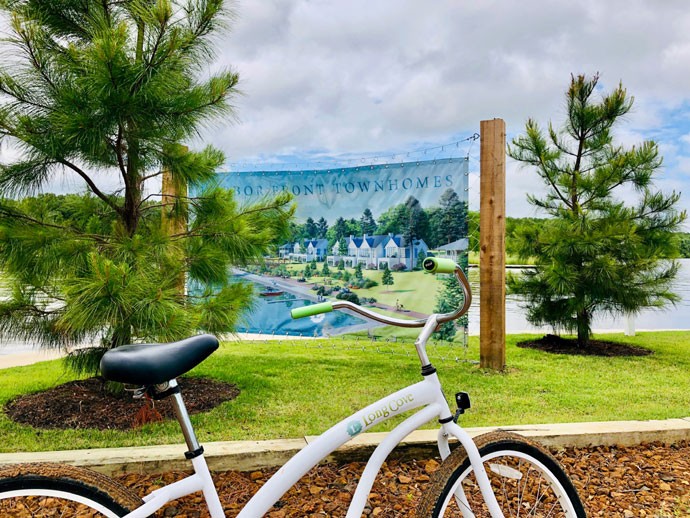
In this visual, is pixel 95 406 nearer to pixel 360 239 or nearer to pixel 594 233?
pixel 360 239

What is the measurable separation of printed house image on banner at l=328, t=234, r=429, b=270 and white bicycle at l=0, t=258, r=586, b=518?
10.4ft

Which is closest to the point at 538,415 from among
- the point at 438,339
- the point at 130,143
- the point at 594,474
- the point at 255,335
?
the point at 594,474

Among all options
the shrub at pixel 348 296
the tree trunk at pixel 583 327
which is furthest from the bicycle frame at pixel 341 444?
the tree trunk at pixel 583 327

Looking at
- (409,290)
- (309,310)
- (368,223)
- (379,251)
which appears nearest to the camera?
(309,310)

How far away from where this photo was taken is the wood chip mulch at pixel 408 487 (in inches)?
71.1

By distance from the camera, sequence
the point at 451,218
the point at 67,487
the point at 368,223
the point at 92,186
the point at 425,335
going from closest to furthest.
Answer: the point at 67,487 < the point at 425,335 < the point at 92,186 < the point at 451,218 < the point at 368,223

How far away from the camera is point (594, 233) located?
4.70m

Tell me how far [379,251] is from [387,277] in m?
0.23

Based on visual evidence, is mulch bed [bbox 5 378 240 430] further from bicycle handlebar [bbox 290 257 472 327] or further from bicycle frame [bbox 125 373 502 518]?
bicycle handlebar [bbox 290 257 472 327]

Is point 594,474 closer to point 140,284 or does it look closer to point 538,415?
point 538,415

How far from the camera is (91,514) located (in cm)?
132

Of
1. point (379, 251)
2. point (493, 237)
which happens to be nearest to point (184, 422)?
point (493, 237)

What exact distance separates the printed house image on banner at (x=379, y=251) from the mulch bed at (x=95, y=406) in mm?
1861

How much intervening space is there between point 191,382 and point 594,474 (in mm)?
2221
